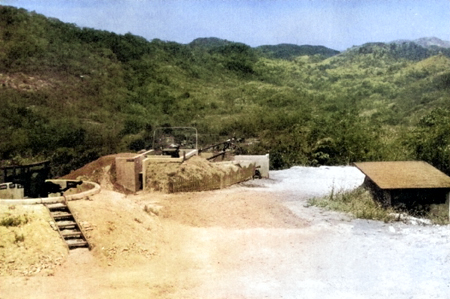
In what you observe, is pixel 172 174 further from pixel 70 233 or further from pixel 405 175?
pixel 405 175

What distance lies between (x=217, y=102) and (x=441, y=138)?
19887 mm

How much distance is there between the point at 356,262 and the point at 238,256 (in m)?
2.18

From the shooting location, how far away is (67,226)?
995 centimetres

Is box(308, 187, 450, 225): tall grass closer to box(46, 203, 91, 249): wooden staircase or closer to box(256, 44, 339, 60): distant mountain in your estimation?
box(46, 203, 91, 249): wooden staircase

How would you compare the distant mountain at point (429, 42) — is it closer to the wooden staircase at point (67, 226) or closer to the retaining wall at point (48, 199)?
the retaining wall at point (48, 199)

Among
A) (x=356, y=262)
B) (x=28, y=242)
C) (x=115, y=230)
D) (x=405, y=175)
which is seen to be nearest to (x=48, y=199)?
Answer: (x=28, y=242)

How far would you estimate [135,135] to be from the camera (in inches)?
1127

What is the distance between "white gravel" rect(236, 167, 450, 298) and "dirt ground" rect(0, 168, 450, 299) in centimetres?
2

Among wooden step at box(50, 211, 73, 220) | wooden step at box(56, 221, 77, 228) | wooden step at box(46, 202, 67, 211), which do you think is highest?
wooden step at box(46, 202, 67, 211)

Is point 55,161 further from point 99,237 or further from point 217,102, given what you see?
point 217,102

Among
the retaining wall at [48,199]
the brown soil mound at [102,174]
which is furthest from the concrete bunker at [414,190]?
the brown soil mound at [102,174]

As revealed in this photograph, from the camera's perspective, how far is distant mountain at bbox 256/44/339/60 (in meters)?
55.7

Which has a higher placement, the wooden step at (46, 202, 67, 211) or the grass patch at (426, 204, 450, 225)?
the wooden step at (46, 202, 67, 211)

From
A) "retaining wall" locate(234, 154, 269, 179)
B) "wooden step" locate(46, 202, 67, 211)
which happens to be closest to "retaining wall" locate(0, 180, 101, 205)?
"wooden step" locate(46, 202, 67, 211)
